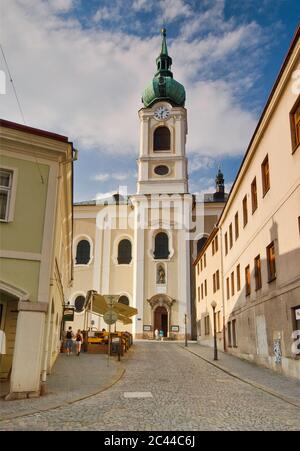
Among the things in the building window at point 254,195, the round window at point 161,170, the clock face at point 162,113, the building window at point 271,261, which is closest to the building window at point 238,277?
the building window at point 254,195

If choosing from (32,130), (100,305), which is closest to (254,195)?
(32,130)

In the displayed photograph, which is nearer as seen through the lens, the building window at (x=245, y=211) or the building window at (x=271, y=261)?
the building window at (x=271, y=261)

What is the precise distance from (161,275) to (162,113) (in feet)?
60.6

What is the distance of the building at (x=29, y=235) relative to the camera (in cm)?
1090

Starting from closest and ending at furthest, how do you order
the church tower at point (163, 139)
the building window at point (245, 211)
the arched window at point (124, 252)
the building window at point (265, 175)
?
the building window at point (265, 175)
the building window at point (245, 211)
the arched window at point (124, 252)
the church tower at point (163, 139)

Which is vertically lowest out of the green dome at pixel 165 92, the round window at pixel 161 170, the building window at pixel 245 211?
the building window at pixel 245 211

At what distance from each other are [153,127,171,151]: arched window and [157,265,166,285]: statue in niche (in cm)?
1349

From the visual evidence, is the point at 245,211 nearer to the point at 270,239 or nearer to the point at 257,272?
the point at 257,272

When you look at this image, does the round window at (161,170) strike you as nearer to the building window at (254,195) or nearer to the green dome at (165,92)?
the green dome at (165,92)

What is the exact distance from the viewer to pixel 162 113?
163 ft

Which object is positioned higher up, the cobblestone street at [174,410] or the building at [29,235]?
the building at [29,235]

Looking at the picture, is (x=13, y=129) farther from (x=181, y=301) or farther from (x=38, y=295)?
(x=181, y=301)

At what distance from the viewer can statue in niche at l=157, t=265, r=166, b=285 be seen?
4303cm
